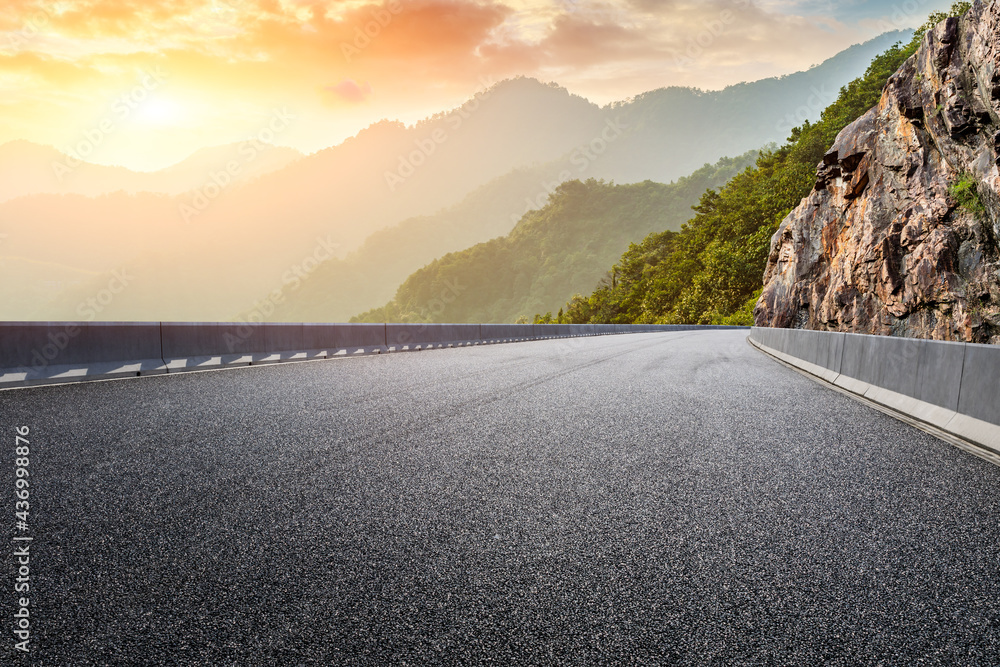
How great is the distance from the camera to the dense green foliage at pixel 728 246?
59.8m

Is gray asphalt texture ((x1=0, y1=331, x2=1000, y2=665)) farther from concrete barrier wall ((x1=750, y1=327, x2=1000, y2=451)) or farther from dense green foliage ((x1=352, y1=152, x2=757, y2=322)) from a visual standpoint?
dense green foliage ((x1=352, y1=152, x2=757, y2=322))

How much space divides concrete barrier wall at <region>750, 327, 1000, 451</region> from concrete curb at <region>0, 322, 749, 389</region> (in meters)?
11.6

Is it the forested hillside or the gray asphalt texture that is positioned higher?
the forested hillside

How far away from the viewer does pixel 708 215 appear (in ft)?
315

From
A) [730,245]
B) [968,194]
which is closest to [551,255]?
[730,245]

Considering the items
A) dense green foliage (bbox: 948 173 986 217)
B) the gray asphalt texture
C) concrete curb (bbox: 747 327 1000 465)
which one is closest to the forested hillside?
dense green foliage (bbox: 948 173 986 217)

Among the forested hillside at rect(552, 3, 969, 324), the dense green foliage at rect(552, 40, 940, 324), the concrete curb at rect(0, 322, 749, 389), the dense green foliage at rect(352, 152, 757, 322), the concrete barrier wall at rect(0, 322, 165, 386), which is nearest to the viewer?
the concrete barrier wall at rect(0, 322, 165, 386)

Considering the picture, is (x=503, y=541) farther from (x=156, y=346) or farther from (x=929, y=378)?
(x=156, y=346)

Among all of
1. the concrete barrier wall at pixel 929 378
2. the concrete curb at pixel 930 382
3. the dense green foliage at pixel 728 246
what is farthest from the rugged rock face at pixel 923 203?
the dense green foliage at pixel 728 246

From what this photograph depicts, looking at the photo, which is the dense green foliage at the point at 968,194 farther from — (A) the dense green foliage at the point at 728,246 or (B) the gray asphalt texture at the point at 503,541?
(A) the dense green foliage at the point at 728,246

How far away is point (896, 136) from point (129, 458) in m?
27.8

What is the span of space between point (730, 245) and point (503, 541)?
7610cm

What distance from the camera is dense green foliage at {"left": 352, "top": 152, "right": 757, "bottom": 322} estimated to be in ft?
528

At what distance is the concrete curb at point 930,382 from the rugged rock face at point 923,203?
368 inches
